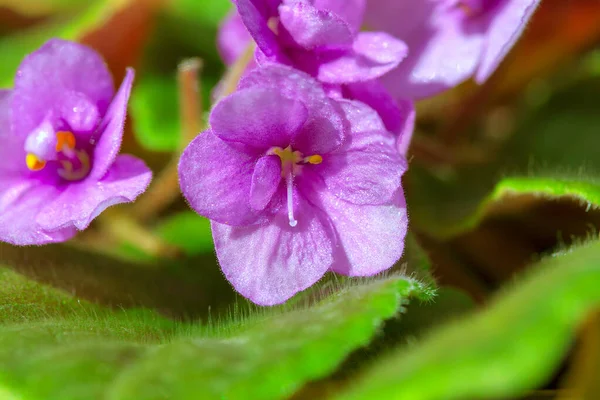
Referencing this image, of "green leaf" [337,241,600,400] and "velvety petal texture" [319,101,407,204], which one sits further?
"velvety petal texture" [319,101,407,204]

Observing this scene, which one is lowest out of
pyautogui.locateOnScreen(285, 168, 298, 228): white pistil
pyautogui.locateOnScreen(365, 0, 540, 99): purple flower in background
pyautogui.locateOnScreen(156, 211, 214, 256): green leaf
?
pyautogui.locateOnScreen(156, 211, 214, 256): green leaf

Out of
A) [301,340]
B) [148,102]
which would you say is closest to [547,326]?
[301,340]

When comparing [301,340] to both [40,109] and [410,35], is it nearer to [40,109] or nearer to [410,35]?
[40,109]

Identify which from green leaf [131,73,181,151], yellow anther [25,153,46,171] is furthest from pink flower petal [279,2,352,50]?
green leaf [131,73,181,151]

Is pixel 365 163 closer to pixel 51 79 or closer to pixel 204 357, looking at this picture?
pixel 204 357

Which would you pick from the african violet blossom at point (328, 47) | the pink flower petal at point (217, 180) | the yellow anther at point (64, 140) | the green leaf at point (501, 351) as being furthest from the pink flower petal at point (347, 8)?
the green leaf at point (501, 351)

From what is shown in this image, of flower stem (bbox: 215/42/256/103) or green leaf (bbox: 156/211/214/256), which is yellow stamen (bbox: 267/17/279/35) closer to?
flower stem (bbox: 215/42/256/103)
